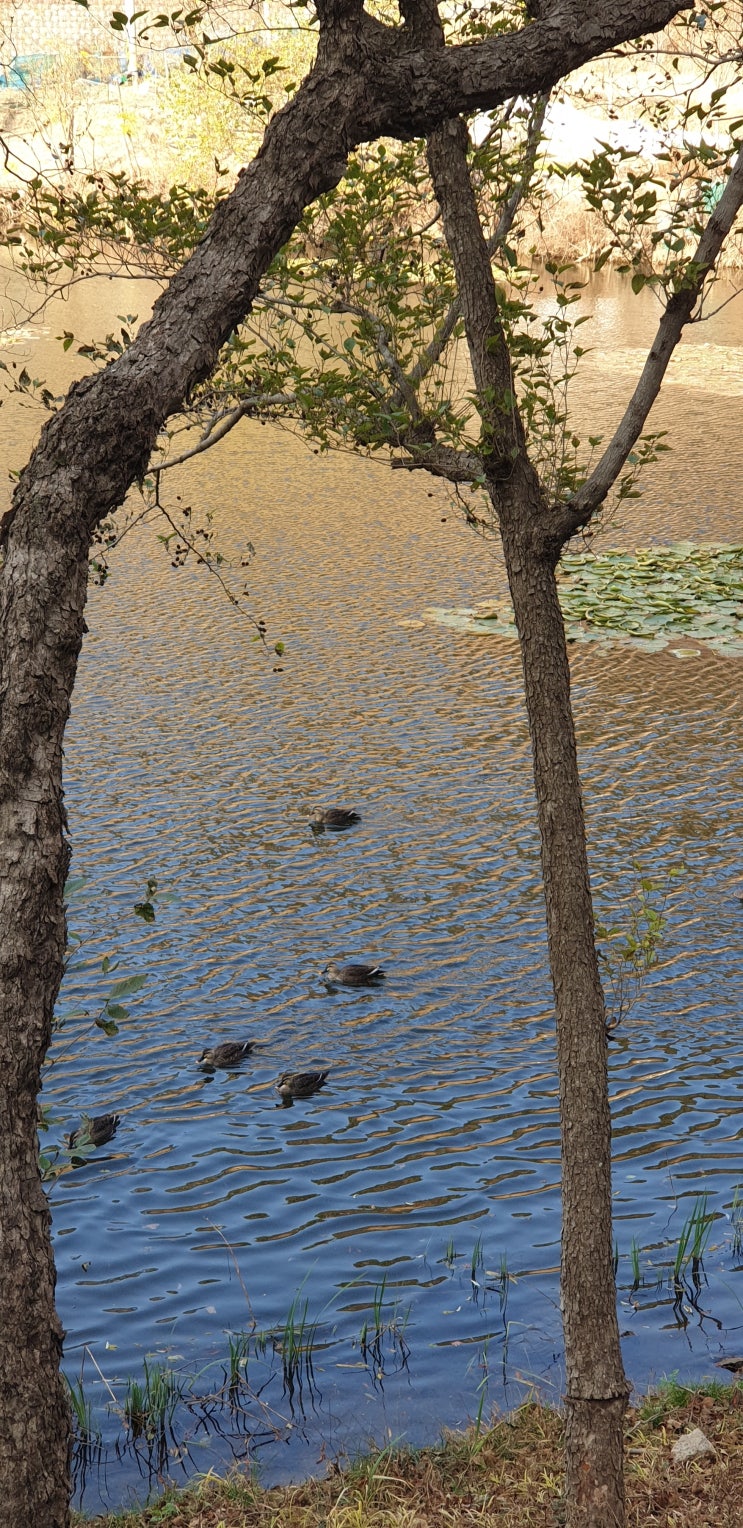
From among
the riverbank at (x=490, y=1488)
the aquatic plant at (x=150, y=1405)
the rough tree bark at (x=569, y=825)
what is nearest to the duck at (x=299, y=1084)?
the aquatic plant at (x=150, y=1405)

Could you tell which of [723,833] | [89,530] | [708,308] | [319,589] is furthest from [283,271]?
[708,308]

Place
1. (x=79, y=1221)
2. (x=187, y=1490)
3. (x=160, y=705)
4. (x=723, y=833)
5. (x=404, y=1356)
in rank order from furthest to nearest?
(x=160, y=705), (x=723, y=833), (x=79, y=1221), (x=404, y=1356), (x=187, y=1490)

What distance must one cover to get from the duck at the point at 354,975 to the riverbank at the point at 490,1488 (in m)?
3.98

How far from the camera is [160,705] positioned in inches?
569

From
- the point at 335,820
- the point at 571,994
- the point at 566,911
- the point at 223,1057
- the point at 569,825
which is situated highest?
the point at 335,820

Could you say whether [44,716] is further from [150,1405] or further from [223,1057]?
[223,1057]

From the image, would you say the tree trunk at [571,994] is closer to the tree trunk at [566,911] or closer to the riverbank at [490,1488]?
the tree trunk at [566,911]

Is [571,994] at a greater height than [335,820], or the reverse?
[335,820]

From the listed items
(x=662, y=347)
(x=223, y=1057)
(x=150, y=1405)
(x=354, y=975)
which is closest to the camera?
(x=662, y=347)

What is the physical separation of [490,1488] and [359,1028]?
3.98 m

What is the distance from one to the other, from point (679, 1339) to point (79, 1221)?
3015mm

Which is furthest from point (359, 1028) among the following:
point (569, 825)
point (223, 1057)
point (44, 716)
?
point (44, 716)

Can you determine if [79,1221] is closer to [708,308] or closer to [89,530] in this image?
[89,530]

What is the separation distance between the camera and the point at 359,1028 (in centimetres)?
909
